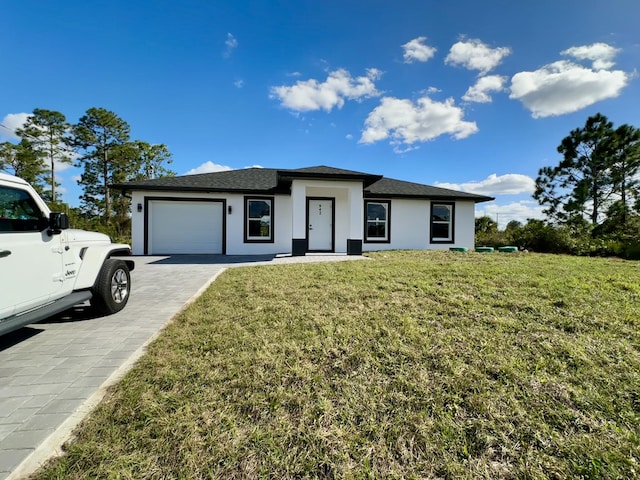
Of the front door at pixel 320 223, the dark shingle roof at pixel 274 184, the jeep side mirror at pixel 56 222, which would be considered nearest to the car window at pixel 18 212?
the jeep side mirror at pixel 56 222

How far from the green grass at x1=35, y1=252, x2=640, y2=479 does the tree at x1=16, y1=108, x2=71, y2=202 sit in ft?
108

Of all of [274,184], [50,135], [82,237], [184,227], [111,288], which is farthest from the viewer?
[50,135]

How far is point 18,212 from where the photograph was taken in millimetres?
3293

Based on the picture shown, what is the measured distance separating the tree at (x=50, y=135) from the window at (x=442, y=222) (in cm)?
3251

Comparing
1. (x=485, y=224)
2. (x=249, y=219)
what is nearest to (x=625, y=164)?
(x=485, y=224)

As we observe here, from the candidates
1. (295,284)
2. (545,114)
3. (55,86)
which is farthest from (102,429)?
(55,86)

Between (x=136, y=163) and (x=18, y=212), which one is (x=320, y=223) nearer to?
(x=18, y=212)

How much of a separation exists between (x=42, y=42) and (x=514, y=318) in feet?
58.8

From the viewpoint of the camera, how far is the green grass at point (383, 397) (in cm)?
165

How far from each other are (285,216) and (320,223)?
166 cm

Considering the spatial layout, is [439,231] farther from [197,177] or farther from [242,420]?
[242,420]

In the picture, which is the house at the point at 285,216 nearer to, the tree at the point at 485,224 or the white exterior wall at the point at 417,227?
the white exterior wall at the point at 417,227

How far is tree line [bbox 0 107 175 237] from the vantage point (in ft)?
81.0

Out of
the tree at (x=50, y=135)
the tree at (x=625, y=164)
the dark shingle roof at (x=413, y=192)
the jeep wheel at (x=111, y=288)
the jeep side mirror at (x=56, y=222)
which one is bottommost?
the jeep wheel at (x=111, y=288)
